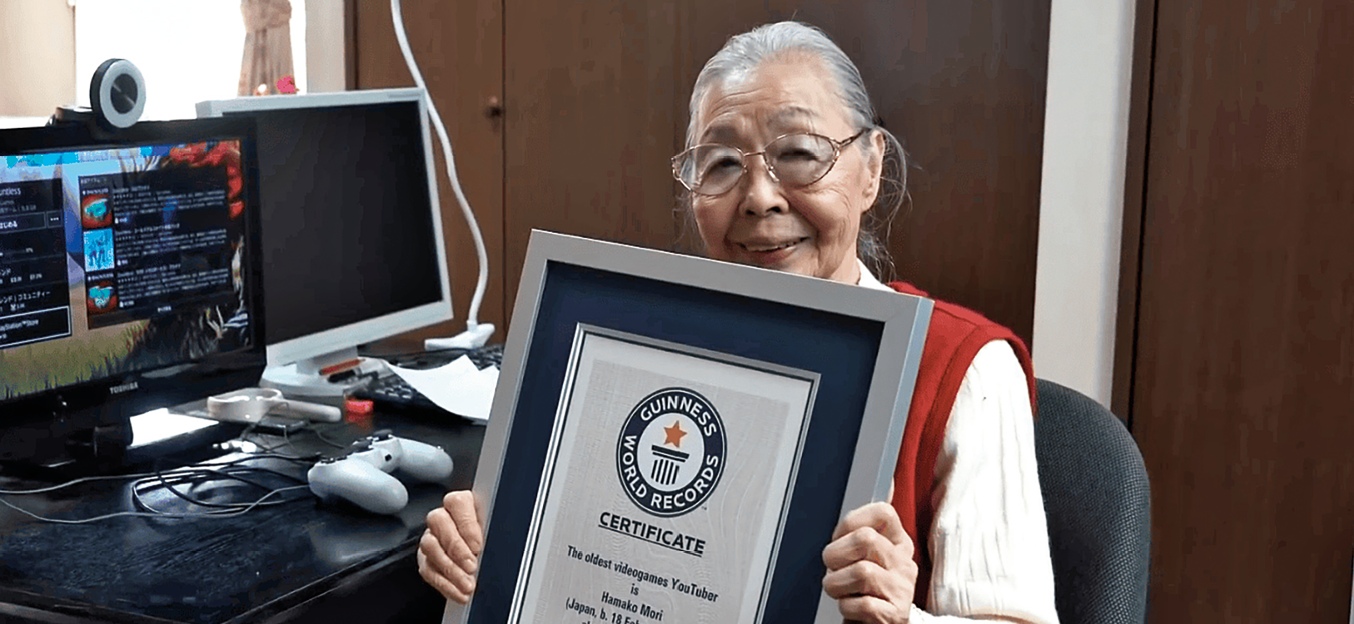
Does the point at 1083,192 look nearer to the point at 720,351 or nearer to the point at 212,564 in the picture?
the point at 720,351

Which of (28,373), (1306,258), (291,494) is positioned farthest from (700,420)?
(1306,258)

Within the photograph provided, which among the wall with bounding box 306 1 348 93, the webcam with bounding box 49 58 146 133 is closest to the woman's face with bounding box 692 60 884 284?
the webcam with bounding box 49 58 146 133

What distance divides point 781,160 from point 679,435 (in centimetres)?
36

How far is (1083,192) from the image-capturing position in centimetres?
267

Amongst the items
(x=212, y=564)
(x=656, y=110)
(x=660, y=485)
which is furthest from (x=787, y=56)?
(x=656, y=110)

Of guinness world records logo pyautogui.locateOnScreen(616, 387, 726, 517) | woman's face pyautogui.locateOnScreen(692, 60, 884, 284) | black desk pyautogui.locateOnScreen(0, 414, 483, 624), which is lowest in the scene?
black desk pyautogui.locateOnScreen(0, 414, 483, 624)

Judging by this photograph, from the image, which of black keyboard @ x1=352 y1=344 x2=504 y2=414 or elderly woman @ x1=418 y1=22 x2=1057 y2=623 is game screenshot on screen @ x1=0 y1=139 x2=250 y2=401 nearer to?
black keyboard @ x1=352 y1=344 x2=504 y2=414

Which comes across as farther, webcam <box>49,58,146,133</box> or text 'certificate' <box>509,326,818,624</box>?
webcam <box>49,58,146,133</box>

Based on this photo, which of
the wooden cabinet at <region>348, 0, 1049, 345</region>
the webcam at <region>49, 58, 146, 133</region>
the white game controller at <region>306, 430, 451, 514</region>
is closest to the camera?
the white game controller at <region>306, 430, 451, 514</region>

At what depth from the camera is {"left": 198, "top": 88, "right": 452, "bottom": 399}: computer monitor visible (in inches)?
74.5

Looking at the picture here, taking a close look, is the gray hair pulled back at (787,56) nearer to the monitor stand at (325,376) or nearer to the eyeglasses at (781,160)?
the eyeglasses at (781,160)

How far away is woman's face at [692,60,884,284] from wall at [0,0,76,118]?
349 centimetres

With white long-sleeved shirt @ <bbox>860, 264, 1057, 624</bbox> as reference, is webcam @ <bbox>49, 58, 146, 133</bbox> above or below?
above

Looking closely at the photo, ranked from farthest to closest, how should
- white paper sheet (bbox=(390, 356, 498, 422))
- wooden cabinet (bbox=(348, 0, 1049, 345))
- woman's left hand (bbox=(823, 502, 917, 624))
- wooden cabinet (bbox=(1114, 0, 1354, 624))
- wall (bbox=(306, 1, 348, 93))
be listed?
wall (bbox=(306, 1, 348, 93)), wooden cabinet (bbox=(348, 0, 1049, 345)), wooden cabinet (bbox=(1114, 0, 1354, 624)), white paper sheet (bbox=(390, 356, 498, 422)), woman's left hand (bbox=(823, 502, 917, 624))
